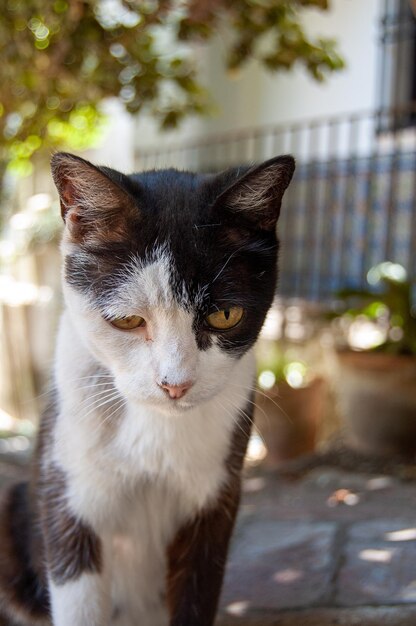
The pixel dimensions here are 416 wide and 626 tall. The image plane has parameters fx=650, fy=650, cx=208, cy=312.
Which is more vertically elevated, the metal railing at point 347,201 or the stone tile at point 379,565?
the metal railing at point 347,201

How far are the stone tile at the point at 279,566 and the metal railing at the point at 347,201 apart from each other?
2.53 meters

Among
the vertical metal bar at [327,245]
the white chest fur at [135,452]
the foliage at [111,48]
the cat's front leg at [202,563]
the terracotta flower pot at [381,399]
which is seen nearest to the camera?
the white chest fur at [135,452]

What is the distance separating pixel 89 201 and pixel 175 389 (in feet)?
1.35

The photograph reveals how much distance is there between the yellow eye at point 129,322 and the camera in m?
1.26

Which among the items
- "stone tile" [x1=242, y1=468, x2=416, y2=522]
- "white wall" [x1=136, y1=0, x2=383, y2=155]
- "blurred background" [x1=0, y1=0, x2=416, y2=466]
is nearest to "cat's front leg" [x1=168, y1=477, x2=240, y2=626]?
"blurred background" [x1=0, y1=0, x2=416, y2=466]

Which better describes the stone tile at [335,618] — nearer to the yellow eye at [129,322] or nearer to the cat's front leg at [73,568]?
the cat's front leg at [73,568]

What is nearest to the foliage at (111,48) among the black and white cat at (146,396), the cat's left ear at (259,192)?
the cat's left ear at (259,192)

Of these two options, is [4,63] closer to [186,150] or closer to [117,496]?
[117,496]

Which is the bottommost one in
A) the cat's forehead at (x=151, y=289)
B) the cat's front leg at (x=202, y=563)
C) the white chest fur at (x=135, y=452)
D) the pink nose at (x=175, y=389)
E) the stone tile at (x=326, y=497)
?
the stone tile at (x=326, y=497)

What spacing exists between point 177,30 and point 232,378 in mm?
1754

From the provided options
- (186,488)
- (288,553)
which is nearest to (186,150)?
(288,553)

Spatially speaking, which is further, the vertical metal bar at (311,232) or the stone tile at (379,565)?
the vertical metal bar at (311,232)

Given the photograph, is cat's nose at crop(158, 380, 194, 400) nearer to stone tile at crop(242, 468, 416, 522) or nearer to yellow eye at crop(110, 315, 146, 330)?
yellow eye at crop(110, 315, 146, 330)

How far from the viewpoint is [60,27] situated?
8.20 ft
